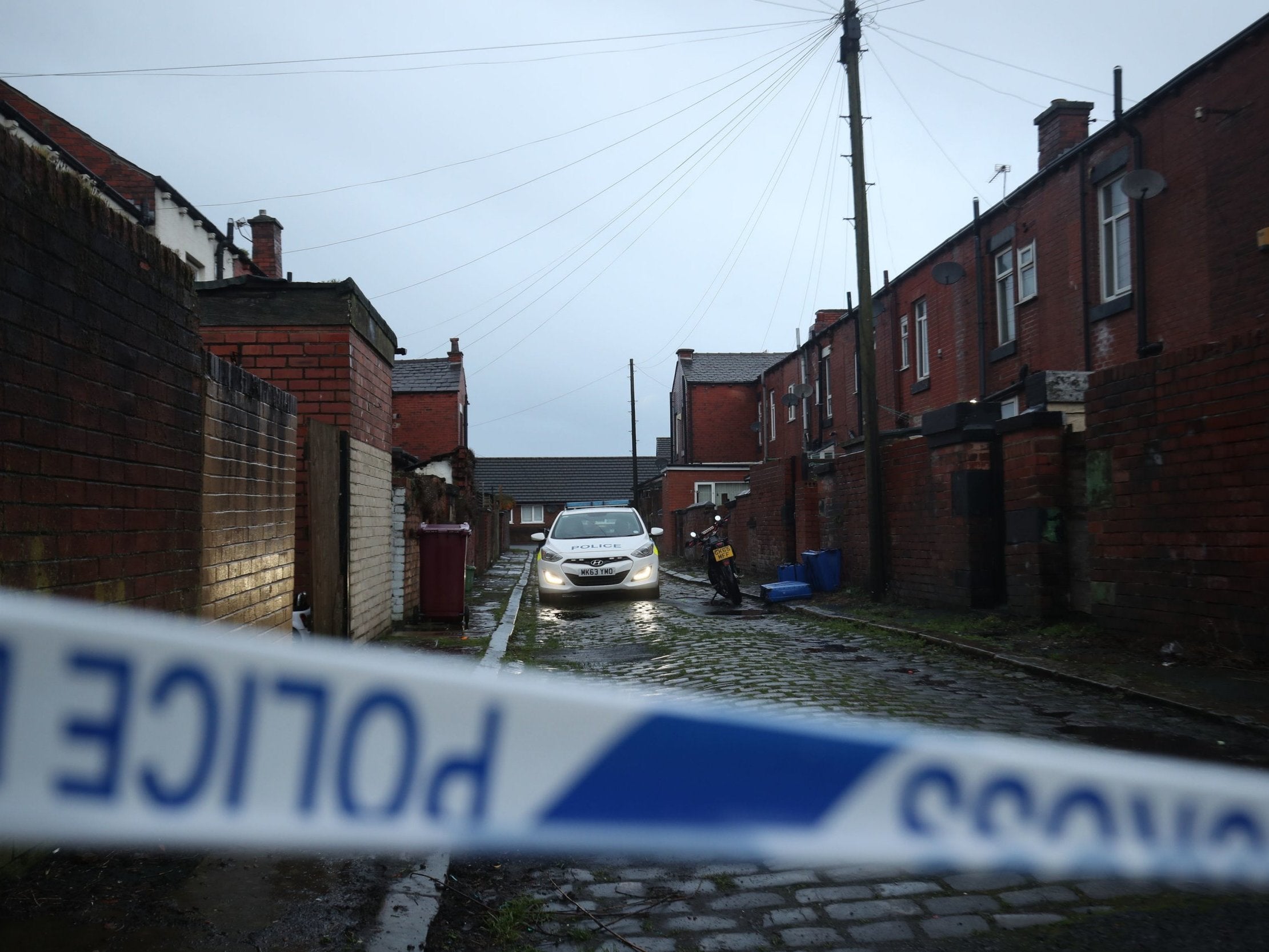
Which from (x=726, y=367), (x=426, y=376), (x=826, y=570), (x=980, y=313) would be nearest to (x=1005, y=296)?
(x=980, y=313)

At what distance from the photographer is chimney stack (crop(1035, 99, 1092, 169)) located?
1772cm

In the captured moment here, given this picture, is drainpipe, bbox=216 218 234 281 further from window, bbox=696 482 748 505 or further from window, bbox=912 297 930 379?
window, bbox=696 482 748 505

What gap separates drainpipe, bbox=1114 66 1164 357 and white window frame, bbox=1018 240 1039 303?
9.22ft

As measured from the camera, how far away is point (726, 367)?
4541cm

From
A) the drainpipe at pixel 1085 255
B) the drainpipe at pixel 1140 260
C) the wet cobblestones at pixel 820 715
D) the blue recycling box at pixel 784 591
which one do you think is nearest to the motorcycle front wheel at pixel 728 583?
the blue recycling box at pixel 784 591

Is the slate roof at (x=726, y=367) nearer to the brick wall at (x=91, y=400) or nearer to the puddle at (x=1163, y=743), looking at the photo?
the puddle at (x=1163, y=743)

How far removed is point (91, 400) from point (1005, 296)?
58.9 ft

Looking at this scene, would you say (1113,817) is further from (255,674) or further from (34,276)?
(34,276)

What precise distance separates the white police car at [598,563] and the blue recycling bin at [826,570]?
2.63 m

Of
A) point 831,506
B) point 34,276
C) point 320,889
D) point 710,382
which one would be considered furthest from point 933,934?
point 710,382

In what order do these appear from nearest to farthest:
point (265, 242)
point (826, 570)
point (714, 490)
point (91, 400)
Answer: point (91, 400) → point (826, 570) → point (265, 242) → point (714, 490)

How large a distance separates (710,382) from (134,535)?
40.0m

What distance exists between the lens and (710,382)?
43.2m

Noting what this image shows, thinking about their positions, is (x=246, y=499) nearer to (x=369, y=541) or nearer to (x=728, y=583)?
(x=369, y=541)
